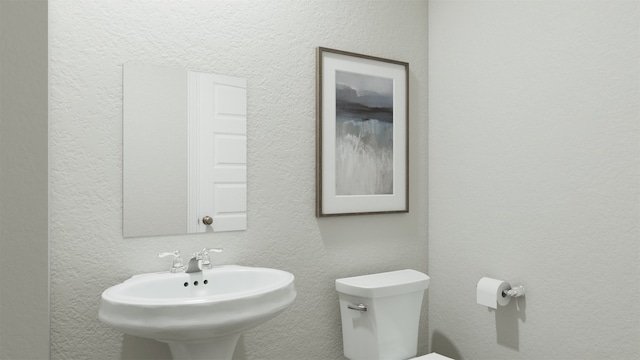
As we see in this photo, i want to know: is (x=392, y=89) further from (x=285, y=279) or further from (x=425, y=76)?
(x=285, y=279)

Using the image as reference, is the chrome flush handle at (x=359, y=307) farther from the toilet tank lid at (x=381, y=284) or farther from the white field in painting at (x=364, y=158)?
the white field in painting at (x=364, y=158)

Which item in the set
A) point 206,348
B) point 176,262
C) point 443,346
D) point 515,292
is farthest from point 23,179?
point 443,346

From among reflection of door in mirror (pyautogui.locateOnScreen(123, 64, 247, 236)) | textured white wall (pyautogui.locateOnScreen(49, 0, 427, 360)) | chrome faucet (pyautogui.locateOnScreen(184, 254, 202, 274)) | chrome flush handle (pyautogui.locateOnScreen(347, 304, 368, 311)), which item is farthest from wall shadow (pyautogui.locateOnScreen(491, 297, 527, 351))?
chrome faucet (pyautogui.locateOnScreen(184, 254, 202, 274))

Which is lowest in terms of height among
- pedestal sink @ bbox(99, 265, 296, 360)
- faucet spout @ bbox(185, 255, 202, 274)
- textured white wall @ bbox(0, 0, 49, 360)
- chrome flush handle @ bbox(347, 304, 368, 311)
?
chrome flush handle @ bbox(347, 304, 368, 311)

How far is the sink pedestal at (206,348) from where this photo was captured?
4.67 feet

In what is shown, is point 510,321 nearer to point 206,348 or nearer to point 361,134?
point 361,134

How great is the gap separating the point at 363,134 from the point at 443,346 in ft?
3.82

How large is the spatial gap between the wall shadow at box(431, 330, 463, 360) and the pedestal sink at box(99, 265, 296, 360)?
112 centimetres

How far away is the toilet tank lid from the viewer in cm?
191

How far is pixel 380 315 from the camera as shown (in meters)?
1.93

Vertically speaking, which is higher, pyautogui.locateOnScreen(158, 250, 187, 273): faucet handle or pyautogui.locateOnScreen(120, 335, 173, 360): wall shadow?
pyautogui.locateOnScreen(158, 250, 187, 273): faucet handle

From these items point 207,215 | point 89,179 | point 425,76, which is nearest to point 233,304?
point 207,215

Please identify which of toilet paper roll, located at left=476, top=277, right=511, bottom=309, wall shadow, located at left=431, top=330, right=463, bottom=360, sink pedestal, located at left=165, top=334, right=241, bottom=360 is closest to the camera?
sink pedestal, located at left=165, top=334, right=241, bottom=360

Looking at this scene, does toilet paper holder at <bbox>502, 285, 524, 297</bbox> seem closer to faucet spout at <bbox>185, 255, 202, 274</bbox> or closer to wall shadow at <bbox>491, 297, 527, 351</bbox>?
wall shadow at <bbox>491, 297, 527, 351</bbox>
